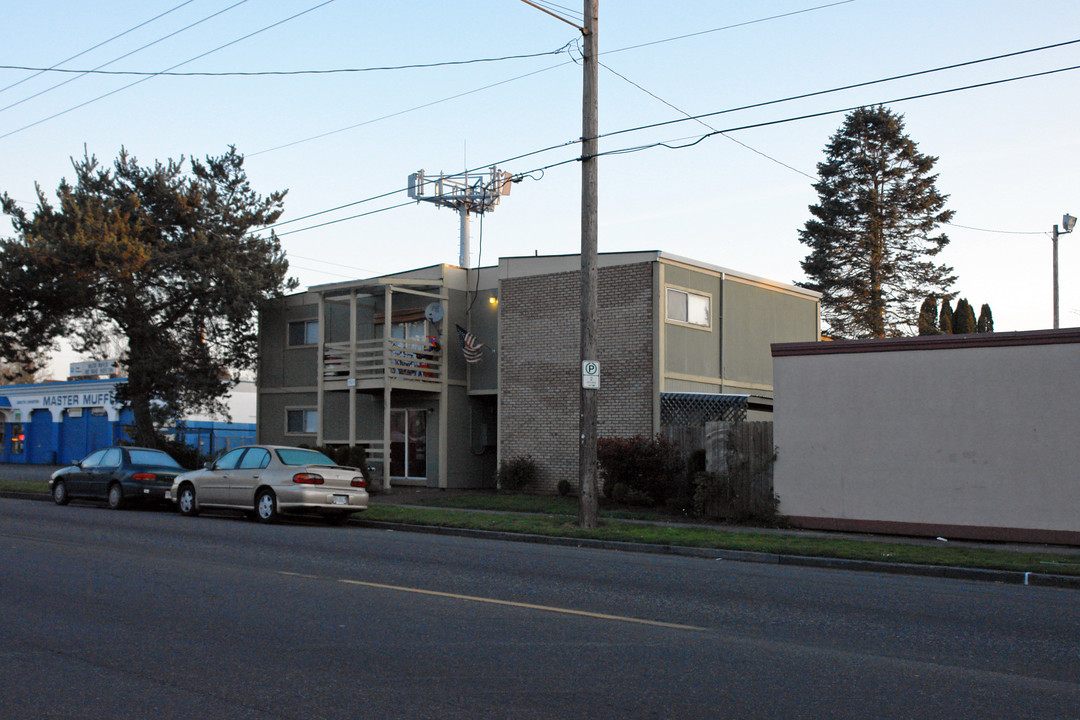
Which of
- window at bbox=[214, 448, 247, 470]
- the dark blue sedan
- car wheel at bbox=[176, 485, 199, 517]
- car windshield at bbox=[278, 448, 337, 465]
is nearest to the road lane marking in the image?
car windshield at bbox=[278, 448, 337, 465]

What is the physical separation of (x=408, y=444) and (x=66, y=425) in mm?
25974

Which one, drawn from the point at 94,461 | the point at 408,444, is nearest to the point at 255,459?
the point at 94,461

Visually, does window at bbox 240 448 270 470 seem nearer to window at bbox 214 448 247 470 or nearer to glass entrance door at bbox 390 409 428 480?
window at bbox 214 448 247 470

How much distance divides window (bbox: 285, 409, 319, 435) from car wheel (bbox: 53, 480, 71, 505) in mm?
8806

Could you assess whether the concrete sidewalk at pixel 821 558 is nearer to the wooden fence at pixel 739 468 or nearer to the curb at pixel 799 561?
the curb at pixel 799 561

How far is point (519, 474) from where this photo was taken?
24.8 m

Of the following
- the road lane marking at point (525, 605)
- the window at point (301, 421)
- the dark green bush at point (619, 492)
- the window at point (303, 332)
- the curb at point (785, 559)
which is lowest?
the curb at point (785, 559)

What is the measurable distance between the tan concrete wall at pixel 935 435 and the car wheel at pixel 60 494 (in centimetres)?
1609

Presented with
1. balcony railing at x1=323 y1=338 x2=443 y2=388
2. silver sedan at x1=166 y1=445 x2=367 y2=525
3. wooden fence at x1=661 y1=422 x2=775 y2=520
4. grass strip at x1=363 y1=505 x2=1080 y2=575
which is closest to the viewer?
grass strip at x1=363 y1=505 x2=1080 y2=575

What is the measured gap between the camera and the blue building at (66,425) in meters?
44.3

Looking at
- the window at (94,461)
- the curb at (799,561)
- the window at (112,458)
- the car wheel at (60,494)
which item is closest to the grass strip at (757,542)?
the curb at (799,561)

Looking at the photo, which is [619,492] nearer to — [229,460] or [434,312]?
[229,460]

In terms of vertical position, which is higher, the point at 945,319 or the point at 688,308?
the point at 945,319

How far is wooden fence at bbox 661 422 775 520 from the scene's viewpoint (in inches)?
730
